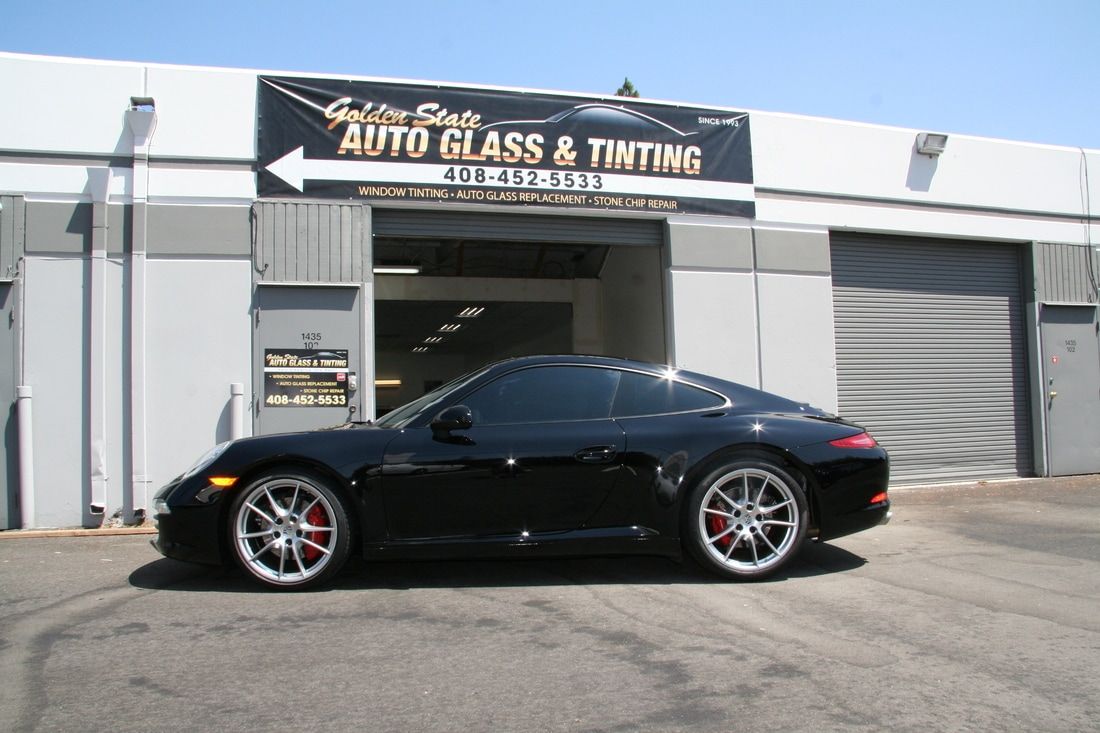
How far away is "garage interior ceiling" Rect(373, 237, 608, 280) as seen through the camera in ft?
45.1

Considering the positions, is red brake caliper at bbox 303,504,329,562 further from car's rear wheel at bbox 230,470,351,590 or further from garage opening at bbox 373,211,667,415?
garage opening at bbox 373,211,667,415

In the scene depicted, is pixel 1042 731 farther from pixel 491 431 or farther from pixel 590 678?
pixel 491 431

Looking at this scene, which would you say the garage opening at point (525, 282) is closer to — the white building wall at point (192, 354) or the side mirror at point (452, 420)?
the white building wall at point (192, 354)

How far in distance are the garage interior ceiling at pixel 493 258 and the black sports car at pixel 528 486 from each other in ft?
28.3

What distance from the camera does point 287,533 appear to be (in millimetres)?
4664

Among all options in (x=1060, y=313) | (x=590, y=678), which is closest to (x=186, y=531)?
(x=590, y=678)

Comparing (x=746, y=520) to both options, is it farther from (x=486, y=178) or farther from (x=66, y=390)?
(x=66, y=390)

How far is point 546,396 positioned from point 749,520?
138 cm

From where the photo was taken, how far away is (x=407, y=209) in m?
8.84

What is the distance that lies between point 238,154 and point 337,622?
5813 mm

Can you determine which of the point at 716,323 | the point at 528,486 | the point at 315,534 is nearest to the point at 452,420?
the point at 528,486

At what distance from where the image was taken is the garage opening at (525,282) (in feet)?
30.4

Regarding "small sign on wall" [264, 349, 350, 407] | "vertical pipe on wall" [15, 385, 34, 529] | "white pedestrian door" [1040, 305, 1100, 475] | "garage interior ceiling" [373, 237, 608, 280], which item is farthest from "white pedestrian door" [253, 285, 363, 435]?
"white pedestrian door" [1040, 305, 1100, 475]

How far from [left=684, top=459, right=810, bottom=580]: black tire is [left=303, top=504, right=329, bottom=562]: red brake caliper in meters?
2.03
